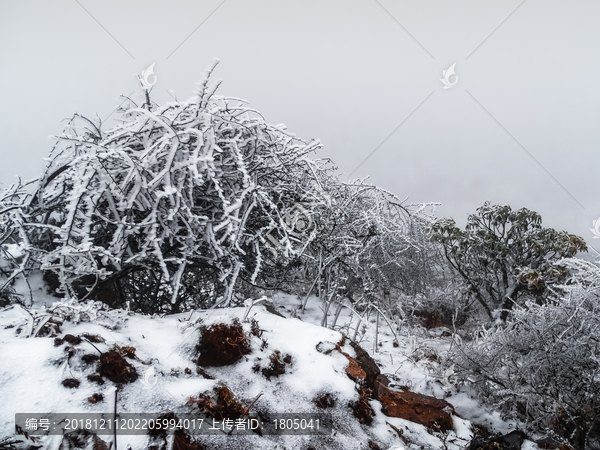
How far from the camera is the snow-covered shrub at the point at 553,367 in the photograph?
2.06 meters

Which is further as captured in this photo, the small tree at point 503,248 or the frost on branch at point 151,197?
the small tree at point 503,248

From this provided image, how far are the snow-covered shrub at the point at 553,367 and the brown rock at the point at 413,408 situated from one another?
55 cm

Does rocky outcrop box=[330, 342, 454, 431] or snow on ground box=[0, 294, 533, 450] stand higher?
snow on ground box=[0, 294, 533, 450]

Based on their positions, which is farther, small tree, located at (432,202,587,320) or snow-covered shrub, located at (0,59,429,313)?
small tree, located at (432,202,587,320)

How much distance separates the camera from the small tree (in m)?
4.95

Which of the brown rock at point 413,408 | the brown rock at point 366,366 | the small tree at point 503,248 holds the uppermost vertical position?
the small tree at point 503,248

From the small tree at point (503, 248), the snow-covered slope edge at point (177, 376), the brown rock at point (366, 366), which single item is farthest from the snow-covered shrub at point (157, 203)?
the small tree at point (503, 248)

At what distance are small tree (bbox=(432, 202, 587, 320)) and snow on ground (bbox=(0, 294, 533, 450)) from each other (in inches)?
155

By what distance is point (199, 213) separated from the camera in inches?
85.1

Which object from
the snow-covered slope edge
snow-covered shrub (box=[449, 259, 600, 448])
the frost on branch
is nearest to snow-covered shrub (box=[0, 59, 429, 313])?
the frost on branch

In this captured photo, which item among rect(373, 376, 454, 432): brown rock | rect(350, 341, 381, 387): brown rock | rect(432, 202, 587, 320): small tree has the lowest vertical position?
rect(373, 376, 454, 432): brown rock

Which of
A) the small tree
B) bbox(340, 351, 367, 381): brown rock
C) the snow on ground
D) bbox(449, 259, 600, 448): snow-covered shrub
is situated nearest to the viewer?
the snow on ground

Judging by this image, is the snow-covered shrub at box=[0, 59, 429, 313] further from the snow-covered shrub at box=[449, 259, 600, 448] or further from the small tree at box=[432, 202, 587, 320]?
the small tree at box=[432, 202, 587, 320]

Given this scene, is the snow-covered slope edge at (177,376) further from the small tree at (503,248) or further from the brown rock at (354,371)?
the small tree at (503,248)
